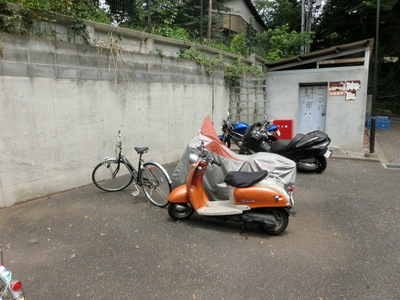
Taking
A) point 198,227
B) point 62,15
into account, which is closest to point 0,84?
point 62,15

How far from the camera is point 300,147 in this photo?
6297mm

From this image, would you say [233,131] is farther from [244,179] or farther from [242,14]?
[242,14]

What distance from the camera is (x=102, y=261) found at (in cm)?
308

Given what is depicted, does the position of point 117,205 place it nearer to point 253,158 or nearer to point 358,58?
point 253,158

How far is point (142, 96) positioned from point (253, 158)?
3407mm

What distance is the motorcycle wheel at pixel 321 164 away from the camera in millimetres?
6535

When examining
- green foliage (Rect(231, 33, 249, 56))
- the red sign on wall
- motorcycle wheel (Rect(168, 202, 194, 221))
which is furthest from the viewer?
green foliage (Rect(231, 33, 249, 56))

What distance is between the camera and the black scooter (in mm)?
6262

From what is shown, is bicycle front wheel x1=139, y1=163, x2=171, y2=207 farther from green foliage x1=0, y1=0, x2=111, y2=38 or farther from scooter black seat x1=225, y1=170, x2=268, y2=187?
green foliage x1=0, y1=0, x2=111, y2=38

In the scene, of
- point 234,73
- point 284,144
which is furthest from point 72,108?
point 234,73

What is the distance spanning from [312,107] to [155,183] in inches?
270

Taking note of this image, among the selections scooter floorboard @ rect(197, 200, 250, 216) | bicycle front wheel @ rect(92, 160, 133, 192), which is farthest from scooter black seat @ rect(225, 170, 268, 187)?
bicycle front wheel @ rect(92, 160, 133, 192)

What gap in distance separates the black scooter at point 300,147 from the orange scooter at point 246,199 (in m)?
2.76

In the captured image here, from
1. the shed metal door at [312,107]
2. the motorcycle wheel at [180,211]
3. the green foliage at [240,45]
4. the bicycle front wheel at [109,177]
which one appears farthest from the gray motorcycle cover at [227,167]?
the green foliage at [240,45]
